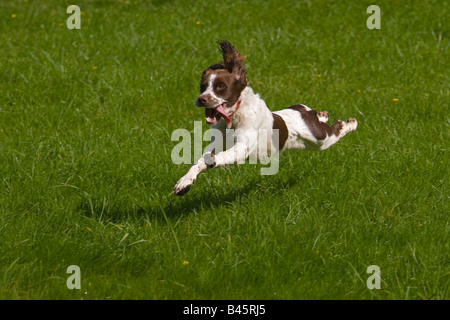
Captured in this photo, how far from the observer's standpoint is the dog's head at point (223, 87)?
475 centimetres

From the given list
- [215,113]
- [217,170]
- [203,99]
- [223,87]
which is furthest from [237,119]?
[217,170]

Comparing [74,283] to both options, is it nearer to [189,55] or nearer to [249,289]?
[249,289]

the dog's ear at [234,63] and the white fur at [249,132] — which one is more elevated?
the dog's ear at [234,63]

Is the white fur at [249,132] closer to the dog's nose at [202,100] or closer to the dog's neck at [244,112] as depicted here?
the dog's neck at [244,112]

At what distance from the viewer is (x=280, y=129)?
5359 mm

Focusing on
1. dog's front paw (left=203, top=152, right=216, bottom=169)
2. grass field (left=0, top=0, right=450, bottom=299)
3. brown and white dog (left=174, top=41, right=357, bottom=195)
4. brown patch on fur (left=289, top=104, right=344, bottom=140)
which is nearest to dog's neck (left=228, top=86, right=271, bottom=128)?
brown and white dog (left=174, top=41, right=357, bottom=195)

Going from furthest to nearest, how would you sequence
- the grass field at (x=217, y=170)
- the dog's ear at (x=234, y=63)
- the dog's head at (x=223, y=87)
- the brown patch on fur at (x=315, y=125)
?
the brown patch on fur at (x=315, y=125) < the dog's ear at (x=234, y=63) < the dog's head at (x=223, y=87) < the grass field at (x=217, y=170)

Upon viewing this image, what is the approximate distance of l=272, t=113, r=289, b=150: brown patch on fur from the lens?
5.34m

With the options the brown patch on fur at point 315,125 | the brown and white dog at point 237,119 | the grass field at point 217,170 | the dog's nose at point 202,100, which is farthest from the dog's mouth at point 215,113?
the brown patch on fur at point 315,125

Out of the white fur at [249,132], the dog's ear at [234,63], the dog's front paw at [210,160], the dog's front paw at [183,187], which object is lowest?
the dog's front paw at [183,187]

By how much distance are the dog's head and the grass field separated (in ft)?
2.29

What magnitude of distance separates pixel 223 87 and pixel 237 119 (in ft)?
1.01

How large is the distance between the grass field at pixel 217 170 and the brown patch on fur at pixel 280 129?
0.38m

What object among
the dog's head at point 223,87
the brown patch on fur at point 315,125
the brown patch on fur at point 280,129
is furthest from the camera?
the brown patch on fur at point 315,125
